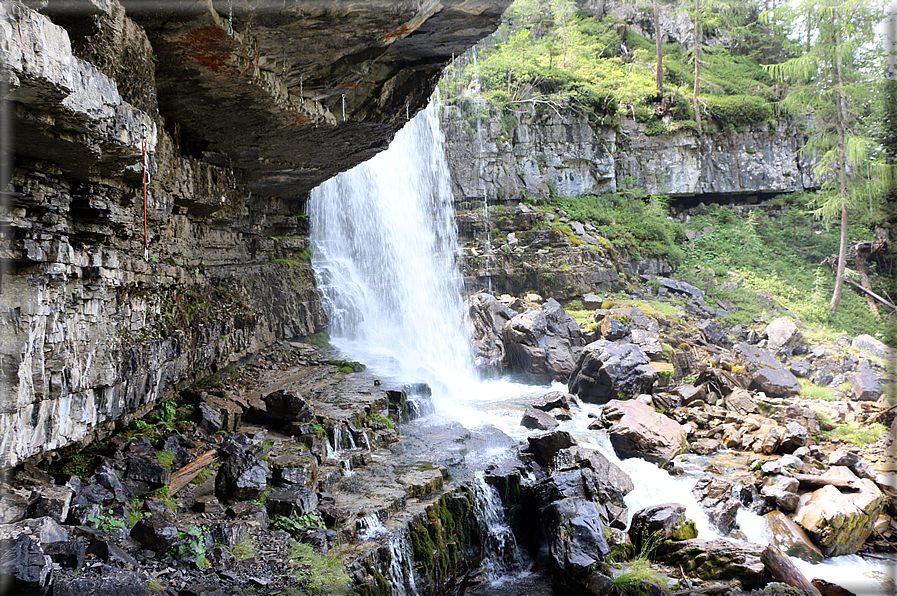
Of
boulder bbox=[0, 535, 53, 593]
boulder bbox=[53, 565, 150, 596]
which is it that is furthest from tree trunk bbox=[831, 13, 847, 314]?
boulder bbox=[0, 535, 53, 593]

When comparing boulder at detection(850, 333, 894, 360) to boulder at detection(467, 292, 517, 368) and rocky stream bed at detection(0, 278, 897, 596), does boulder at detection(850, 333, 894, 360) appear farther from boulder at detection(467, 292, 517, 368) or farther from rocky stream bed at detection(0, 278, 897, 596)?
boulder at detection(467, 292, 517, 368)

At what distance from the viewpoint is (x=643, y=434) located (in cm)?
1074

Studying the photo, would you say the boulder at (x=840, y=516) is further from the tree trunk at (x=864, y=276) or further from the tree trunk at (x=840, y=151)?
the tree trunk at (x=864, y=276)

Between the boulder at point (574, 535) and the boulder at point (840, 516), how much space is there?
11.2 feet

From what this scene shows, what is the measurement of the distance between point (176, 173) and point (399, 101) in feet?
12.6

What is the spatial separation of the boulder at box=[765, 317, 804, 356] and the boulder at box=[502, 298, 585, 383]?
21.0ft

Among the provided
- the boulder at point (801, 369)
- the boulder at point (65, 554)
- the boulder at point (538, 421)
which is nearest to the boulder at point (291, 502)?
the boulder at point (65, 554)

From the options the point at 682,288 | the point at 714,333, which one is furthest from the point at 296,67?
the point at 682,288

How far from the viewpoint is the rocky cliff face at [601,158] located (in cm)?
2253

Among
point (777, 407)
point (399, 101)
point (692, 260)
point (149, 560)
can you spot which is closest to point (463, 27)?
point (399, 101)

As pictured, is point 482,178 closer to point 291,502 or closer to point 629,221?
point 629,221

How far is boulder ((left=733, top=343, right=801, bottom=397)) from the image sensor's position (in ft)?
46.5

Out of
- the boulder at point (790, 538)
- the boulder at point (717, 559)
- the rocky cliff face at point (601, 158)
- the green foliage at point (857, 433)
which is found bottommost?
the boulder at point (790, 538)

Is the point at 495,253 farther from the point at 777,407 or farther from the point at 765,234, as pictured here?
the point at 765,234
